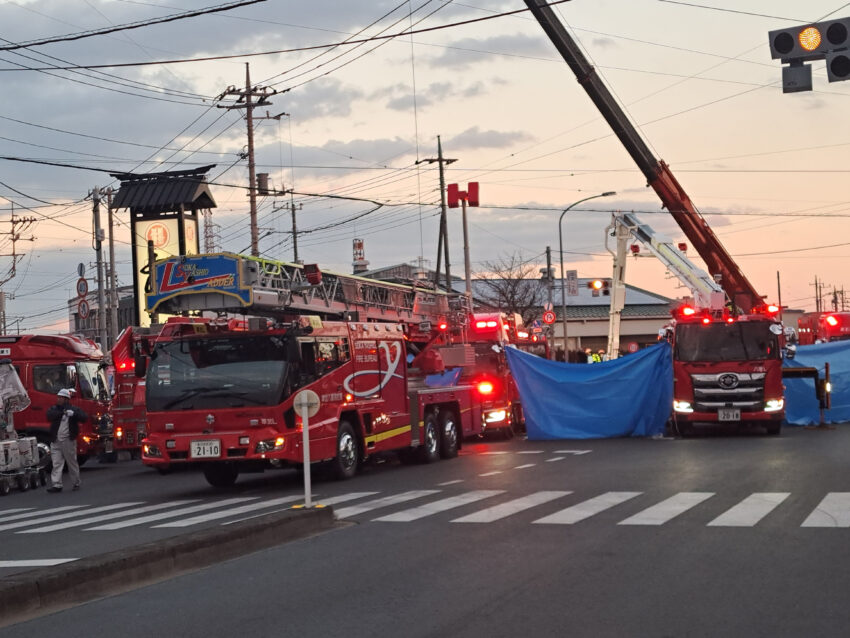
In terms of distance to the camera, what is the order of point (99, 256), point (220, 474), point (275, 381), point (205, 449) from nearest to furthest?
point (205, 449) → point (275, 381) → point (220, 474) → point (99, 256)

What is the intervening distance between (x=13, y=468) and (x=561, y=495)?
11.9 m

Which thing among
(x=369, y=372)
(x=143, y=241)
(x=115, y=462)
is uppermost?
(x=143, y=241)

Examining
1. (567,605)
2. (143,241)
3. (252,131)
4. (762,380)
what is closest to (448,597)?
(567,605)

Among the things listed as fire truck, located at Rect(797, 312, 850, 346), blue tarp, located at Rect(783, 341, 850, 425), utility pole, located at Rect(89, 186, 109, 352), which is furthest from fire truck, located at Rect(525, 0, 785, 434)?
utility pole, located at Rect(89, 186, 109, 352)

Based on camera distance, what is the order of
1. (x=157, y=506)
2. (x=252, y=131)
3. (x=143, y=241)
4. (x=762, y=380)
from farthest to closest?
(x=143, y=241) → (x=252, y=131) → (x=762, y=380) → (x=157, y=506)

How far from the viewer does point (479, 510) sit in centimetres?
1383

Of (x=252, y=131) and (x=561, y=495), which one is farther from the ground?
(x=252, y=131)

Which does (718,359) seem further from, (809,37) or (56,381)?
(56,381)

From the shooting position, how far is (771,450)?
71.8ft

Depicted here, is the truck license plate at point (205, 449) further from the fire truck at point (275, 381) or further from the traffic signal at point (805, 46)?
the traffic signal at point (805, 46)

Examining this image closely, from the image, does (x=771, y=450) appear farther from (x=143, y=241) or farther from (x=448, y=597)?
(x=143, y=241)

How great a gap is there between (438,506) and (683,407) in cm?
1391

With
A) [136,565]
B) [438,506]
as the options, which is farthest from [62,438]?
[136,565]

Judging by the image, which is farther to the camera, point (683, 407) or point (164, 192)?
point (164, 192)
